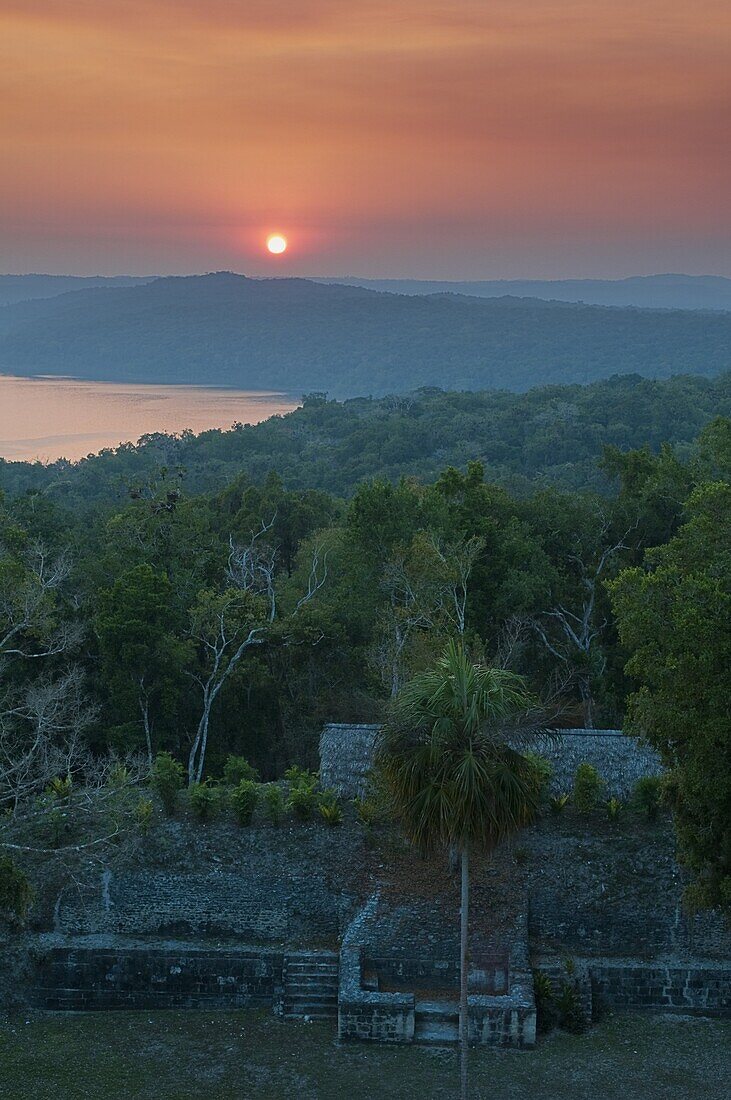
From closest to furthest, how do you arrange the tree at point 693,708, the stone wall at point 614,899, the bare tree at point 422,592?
1. the tree at point 693,708
2. the stone wall at point 614,899
3. the bare tree at point 422,592

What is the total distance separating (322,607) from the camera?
76.3 feet

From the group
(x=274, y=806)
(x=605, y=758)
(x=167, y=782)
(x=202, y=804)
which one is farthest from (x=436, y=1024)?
(x=167, y=782)

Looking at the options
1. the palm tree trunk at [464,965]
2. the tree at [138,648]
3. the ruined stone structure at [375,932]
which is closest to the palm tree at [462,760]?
the palm tree trunk at [464,965]

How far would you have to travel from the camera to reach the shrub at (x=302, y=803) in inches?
574

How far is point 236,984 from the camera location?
504 inches

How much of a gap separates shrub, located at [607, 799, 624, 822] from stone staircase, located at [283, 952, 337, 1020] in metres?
4.23

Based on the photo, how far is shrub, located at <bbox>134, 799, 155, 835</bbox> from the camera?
1434 cm

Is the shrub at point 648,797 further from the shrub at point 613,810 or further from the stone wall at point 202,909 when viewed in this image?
the stone wall at point 202,909

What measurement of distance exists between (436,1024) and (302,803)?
356cm

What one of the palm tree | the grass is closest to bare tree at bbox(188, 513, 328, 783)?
the grass

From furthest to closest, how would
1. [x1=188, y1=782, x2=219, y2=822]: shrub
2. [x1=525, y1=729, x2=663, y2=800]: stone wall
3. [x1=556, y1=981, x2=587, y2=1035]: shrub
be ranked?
[x1=525, y1=729, x2=663, y2=800]: stone wall < [x1=188, y1=782, x2=219, y2=822]: shrub < [x1=556, y1=981, x2=587, y2=1035]: shrub

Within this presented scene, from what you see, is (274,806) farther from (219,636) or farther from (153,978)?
(219,636)

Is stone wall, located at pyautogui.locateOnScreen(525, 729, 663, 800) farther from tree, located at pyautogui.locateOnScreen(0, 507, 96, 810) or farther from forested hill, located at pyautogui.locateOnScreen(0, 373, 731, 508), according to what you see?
forested hill, located at pyautogui.locateOnScreen(0, 373, 731, 508)

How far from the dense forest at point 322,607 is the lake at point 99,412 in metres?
60.2
